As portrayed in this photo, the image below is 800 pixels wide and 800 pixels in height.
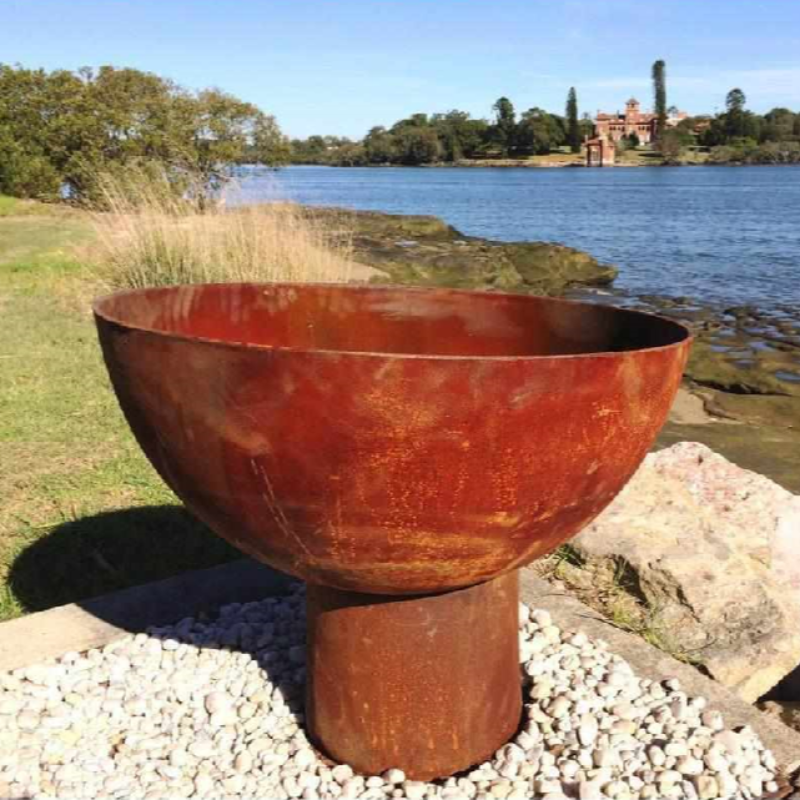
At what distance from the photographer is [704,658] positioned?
2.74 meters

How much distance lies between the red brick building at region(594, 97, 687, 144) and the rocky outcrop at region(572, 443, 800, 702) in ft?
394

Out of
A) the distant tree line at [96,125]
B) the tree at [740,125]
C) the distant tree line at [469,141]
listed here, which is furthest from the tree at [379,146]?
the distant tree line at [96,125]

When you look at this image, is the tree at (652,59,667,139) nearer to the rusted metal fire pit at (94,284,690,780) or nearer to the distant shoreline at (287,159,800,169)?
the distant shoreline at (287,159,800,169)

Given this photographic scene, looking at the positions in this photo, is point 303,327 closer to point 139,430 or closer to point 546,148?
point 139,430

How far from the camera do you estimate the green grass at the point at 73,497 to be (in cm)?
316

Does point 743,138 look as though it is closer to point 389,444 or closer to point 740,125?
point 740,125

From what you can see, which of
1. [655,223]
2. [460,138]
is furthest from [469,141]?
[655,223]

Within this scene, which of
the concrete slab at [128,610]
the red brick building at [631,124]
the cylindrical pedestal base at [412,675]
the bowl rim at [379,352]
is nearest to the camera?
the bowl rim at [379,352]

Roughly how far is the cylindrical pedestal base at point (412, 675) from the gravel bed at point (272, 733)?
0.06 m

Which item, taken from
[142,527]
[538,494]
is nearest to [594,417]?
[538,494]

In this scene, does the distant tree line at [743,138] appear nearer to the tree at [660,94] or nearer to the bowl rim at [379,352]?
the tree at [660,94]

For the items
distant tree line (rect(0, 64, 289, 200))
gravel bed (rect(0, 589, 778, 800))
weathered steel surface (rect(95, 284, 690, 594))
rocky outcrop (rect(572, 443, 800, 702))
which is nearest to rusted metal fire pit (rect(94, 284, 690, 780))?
weathered steel surface (rect(95, 284, 690, 594))

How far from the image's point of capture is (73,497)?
3.70 m

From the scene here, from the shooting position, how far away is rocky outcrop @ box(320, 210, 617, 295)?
15.2 m
